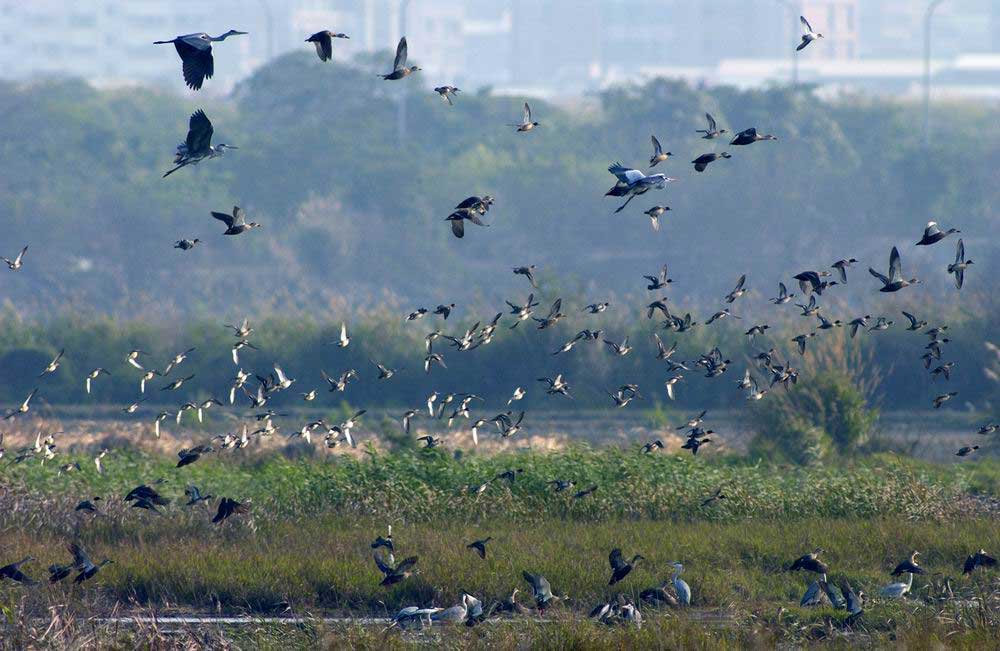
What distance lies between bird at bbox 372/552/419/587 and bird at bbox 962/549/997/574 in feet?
14.9

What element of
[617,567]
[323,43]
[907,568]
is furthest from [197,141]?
[907,568]

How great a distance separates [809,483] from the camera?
1611cm

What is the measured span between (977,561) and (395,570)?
15.8ft

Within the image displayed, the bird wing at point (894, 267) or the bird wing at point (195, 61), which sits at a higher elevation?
the bird wing at point (195, 61)

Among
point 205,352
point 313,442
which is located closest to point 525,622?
point 313,442

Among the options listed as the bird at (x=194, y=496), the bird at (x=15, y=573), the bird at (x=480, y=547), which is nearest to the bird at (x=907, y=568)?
the bird at (x=480, y=547)

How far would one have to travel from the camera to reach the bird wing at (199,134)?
33.0 ft

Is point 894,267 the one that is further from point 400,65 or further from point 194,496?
point 194,496

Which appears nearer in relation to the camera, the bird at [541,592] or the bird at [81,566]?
the bird at [541,592]

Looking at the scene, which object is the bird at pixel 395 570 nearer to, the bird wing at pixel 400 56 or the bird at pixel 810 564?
the bird at pixel 810 564

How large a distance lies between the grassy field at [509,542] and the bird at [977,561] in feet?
0.50

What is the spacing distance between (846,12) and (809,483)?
170 metres

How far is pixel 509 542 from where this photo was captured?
1320 cm

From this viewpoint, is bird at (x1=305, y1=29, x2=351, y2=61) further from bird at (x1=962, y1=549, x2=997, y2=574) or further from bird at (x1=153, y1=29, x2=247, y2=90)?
bird at (x1=962, y1=549, x2=997, y2=574)
